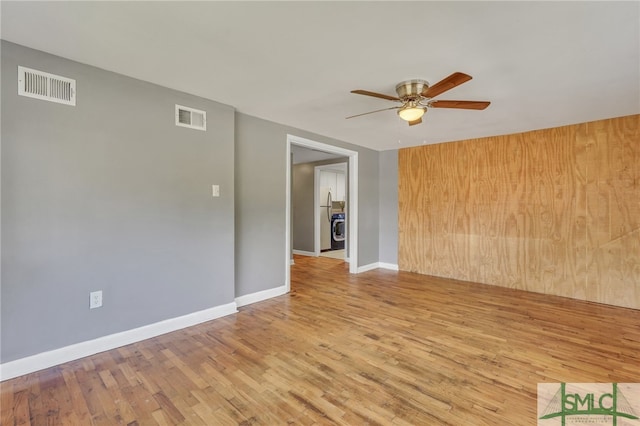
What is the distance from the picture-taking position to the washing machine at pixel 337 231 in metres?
7.72

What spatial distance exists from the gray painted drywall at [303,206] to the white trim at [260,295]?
3049mm

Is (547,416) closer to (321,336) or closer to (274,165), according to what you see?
(321,336)

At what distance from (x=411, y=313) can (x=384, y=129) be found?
2.43m

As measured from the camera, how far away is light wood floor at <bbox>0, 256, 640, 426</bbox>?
5.49 ft

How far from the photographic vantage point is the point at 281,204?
3.91 metres

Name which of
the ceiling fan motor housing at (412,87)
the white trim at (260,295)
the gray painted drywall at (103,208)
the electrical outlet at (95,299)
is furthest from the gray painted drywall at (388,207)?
the electrical outlet at (95,299)

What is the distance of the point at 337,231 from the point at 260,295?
169 inches

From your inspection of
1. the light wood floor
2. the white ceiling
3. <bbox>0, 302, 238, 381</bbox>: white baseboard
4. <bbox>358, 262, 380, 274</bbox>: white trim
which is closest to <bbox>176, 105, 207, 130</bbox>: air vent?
the white ceiling

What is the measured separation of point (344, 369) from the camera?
2.12 metres

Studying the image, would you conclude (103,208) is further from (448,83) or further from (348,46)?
(448,83)

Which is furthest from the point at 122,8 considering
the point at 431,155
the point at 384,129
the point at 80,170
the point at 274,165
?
the point at 431,155

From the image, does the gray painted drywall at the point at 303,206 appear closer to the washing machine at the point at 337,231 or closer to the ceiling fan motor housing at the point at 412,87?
the washing machine at the point at 337,231

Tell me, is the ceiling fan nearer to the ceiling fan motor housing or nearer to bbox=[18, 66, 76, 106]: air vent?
the ceiling fan motor housing

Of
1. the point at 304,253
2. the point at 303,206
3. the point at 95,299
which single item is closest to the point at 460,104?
the point at 95,299
